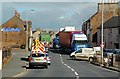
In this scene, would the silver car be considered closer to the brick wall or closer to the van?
the van

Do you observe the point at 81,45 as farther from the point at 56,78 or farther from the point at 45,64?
the point at 56,78

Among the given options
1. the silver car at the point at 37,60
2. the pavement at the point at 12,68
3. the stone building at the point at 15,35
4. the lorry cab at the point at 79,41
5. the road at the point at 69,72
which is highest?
the stone building at the point at 15,35

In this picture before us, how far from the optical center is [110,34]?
233 ft

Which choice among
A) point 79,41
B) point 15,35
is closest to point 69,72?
point 79,41

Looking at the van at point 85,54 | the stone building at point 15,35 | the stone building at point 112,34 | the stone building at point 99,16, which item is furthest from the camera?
the stone building at point 15,35

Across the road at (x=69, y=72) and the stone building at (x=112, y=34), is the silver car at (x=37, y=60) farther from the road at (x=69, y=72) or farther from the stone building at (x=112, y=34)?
the stone building at (x=112, y=34)

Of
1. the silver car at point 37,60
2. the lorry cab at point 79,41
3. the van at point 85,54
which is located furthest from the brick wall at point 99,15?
the silver car at point 37,60

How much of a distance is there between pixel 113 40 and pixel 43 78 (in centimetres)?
4848

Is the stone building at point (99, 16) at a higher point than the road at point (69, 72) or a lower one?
higher

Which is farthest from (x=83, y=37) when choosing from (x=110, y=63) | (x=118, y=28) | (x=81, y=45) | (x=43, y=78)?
(x=43, y=78)

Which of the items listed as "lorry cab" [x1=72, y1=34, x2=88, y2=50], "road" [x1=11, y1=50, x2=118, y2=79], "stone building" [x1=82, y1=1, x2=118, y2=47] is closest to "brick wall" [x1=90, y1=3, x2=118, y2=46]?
"stone building" [x1=82, y1=1, x2=118, y2=47]

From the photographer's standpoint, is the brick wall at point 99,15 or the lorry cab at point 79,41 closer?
the lorry cab at point 79,41

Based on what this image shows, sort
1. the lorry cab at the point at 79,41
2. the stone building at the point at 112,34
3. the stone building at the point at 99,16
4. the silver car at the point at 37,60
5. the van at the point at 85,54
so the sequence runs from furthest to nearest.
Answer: the stone building at the point at 99,16 < the stone building at the point at 112,34 < the lorry cab at the point at 79,41 < the van at the point at 85,54 < the silver car at the point at 37,60

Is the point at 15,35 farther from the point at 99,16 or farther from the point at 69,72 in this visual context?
the point at 69,72
